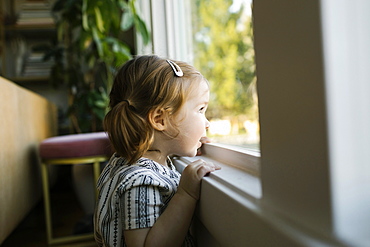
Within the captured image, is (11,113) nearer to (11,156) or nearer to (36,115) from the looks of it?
(11,156)

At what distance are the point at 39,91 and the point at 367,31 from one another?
3.40 metres

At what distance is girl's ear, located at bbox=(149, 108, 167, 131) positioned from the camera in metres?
0.77

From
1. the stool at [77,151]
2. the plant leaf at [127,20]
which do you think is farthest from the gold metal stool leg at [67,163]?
the plant leaf at [127,20]

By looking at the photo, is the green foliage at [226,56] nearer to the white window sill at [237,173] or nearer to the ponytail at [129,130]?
the white window sill at [237,173]

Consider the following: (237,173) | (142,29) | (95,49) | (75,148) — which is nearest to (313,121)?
(237,173)

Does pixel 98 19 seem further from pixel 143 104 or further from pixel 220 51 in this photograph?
pixel 143 104

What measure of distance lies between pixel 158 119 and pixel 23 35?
9.83ft

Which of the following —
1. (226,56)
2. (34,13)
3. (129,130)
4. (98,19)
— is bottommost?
(129,130)

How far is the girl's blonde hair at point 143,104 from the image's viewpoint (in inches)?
30.4

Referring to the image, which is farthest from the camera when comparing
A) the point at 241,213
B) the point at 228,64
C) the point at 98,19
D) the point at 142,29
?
the point at 98,19

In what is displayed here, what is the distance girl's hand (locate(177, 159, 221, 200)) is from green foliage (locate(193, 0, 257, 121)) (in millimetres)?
319

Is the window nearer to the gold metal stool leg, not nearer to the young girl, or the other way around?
the young girl

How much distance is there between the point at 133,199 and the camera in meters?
0.65

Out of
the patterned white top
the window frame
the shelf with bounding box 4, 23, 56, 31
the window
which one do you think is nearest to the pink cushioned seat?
the window
